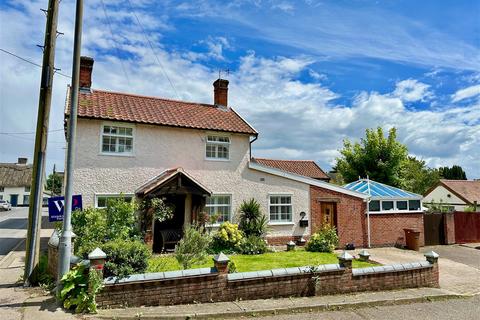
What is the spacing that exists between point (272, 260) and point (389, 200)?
9212 millimetres

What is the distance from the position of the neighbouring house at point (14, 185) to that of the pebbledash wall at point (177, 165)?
191 feet

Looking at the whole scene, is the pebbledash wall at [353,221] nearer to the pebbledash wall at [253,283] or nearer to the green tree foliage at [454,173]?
the pebbledash wall at [253,283]

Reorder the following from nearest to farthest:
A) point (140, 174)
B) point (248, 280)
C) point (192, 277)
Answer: point (192, 277) → point (248, 280) → point (140, 174)

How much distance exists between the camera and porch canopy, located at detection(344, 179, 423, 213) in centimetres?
1891

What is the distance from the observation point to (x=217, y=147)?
17.3m

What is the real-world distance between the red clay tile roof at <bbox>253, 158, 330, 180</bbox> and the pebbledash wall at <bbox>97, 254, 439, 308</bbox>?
26.4m

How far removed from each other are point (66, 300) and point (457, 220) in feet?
72.3

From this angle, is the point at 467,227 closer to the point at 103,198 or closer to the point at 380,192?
the point at 380,192

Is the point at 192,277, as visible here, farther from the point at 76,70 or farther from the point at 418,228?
the point at 418,228

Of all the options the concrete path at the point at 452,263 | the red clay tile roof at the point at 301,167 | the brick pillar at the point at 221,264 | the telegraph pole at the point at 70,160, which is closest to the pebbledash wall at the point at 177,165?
the concrete path at the point at 452,263

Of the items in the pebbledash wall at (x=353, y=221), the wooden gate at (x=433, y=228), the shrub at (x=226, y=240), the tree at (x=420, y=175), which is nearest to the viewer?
the shrub at (x=226, y=240)

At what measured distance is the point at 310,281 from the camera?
29.6 ft

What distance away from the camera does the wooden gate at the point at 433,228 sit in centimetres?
2036

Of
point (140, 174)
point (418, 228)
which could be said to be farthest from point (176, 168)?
point (418, 228)
